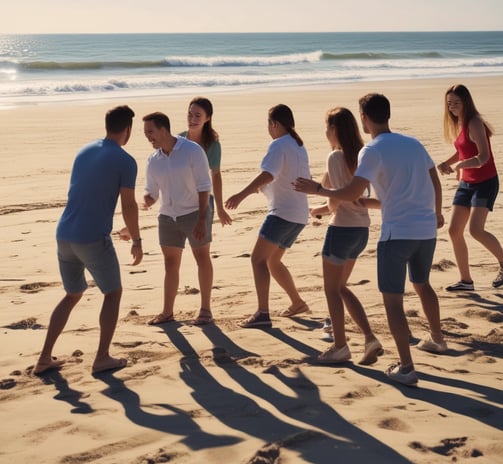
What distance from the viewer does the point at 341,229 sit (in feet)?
17.3

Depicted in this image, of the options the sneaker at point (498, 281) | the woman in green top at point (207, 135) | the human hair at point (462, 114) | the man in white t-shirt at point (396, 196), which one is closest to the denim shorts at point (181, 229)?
the woman in green top at point (207, 135)

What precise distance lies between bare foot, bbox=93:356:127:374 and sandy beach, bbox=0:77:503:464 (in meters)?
0.07

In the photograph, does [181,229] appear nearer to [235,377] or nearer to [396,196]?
[235,377]

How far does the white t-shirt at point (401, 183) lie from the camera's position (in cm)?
464

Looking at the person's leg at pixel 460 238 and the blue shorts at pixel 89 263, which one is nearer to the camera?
the blue shorts at pixel 89 263

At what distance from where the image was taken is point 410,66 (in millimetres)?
49375

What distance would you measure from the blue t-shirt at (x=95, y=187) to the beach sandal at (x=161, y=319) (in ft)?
Answer: 4.20

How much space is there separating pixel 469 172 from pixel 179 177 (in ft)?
8.22

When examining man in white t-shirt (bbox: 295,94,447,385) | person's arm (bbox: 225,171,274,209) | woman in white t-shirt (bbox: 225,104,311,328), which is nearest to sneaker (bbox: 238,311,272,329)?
woman in white t-shirt (bbox: 225,104,311,328)

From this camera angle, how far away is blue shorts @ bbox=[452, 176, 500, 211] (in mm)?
6891

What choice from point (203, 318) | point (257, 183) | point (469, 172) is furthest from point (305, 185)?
point (469, 172)

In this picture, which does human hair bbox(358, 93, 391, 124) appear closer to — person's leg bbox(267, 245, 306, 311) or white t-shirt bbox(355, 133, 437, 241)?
white t-shirt bbox(355, 133, 437, 241)

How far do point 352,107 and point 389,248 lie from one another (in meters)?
18.7

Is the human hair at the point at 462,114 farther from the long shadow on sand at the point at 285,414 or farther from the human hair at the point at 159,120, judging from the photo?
the long shadow on sand at the point at 285,414
